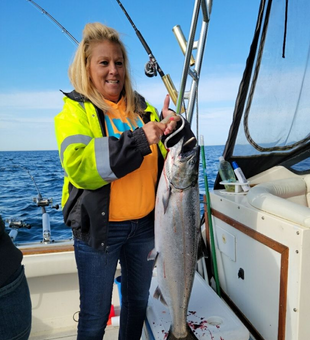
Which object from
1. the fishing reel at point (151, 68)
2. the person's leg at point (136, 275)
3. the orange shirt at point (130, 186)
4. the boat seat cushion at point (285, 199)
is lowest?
the person's leg at point (136, 275)

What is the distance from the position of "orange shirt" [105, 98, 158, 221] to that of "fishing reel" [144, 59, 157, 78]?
3.39 ft

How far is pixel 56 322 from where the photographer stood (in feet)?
10.2

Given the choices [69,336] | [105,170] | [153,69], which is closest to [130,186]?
[105,170]

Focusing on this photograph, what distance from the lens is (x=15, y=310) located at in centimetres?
122

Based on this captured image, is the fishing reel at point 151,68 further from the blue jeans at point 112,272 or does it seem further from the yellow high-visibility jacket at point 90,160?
the blue jeans at point 112,272

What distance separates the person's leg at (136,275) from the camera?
1959 mm

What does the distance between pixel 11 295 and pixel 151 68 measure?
2.23 metres

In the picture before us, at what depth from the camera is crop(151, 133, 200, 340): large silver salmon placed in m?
1.67

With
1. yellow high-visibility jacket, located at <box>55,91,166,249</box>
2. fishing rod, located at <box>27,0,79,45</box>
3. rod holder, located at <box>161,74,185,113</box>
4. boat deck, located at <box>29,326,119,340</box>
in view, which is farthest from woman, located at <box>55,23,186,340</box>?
fishing rod, located at <box>27,0,79,45</box>

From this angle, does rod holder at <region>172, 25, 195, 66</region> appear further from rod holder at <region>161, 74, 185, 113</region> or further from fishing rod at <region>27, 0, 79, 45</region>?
fishing rod at <region>27, 0, 79, 45</region>

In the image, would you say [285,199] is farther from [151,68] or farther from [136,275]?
[151,68]

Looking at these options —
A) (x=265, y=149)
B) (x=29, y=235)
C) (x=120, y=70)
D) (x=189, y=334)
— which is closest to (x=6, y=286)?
(x=189, y=334)

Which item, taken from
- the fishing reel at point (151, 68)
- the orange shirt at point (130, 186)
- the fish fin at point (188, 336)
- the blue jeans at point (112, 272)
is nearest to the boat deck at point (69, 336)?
the blue jeans at point (112, 272)

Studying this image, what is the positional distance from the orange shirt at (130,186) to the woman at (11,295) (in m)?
0.64
